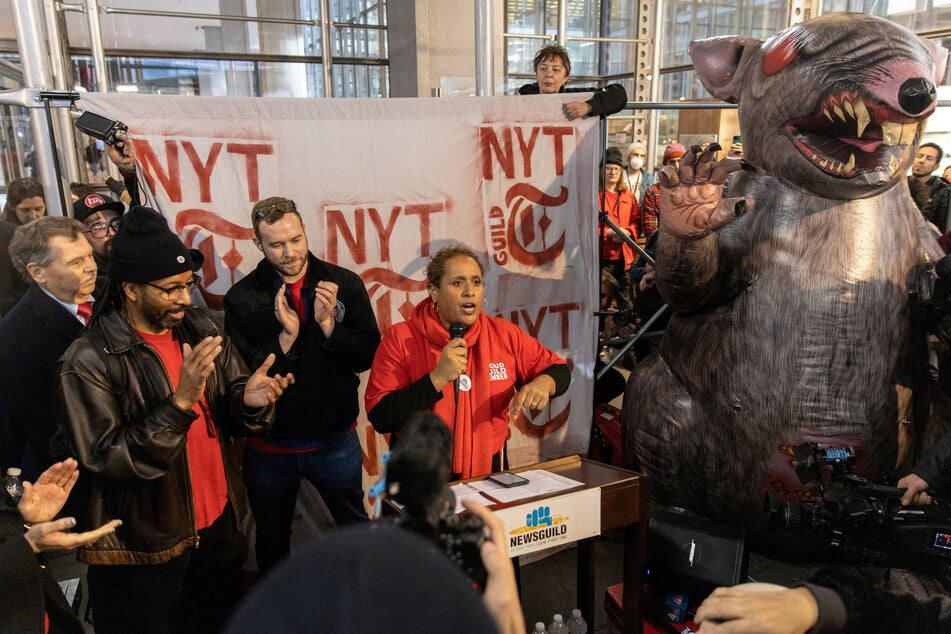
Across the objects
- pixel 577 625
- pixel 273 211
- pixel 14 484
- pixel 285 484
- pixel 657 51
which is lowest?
pixel 577 625

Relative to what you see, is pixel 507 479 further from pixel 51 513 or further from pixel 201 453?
pixel 51 513

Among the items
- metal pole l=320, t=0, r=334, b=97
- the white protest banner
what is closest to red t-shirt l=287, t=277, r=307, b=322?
the white protest banner

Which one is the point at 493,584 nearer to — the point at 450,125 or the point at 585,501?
the point at 585,501

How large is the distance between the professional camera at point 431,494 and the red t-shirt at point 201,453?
1.41 m

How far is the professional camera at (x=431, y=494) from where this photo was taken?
0.77 meters

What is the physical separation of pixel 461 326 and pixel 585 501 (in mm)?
672

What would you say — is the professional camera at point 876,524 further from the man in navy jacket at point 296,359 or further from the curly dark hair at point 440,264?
the man in navy jacket at point 296,359

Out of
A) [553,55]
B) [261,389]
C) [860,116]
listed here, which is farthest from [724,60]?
[261,389]

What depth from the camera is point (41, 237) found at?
237 centimetres

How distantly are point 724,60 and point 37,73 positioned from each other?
2618mm

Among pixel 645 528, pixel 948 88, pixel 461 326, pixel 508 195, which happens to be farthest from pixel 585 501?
pixel 948 88

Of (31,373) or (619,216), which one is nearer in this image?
(31,373)

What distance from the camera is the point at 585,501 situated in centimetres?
193

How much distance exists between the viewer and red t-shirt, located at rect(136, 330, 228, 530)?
2029 millimetres
